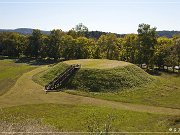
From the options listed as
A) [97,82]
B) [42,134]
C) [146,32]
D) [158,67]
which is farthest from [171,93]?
[158,67]

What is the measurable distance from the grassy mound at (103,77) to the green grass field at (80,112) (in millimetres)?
2728

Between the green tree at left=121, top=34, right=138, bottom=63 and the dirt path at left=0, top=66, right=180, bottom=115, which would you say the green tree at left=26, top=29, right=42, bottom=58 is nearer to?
the green tree at left=121, top=34, right=138, bottom=63

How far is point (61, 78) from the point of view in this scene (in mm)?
62438

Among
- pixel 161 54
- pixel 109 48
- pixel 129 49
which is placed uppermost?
pixel 109 48

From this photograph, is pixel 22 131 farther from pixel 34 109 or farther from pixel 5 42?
pixel 5 42

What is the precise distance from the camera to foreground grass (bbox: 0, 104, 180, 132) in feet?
118

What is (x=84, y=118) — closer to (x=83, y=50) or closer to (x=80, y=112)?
(x=80, y=112)

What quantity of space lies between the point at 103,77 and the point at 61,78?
881 centimetres

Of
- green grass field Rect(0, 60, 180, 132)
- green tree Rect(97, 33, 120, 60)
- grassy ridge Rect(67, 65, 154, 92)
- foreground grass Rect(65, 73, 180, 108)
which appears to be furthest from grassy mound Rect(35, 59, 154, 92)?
green tree Rect(97, 33, 120, 60)

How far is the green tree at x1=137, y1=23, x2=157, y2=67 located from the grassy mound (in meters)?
25.2

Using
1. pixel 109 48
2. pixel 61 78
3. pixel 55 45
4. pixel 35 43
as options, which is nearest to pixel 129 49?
pixel 109 48

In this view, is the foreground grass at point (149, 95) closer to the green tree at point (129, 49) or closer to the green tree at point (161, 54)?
the green tree at point (161, 54)

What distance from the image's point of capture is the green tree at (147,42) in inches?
3575

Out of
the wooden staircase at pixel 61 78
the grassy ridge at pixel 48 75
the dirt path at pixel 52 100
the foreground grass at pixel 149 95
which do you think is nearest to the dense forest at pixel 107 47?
the foreground grass at pixel 149 95
